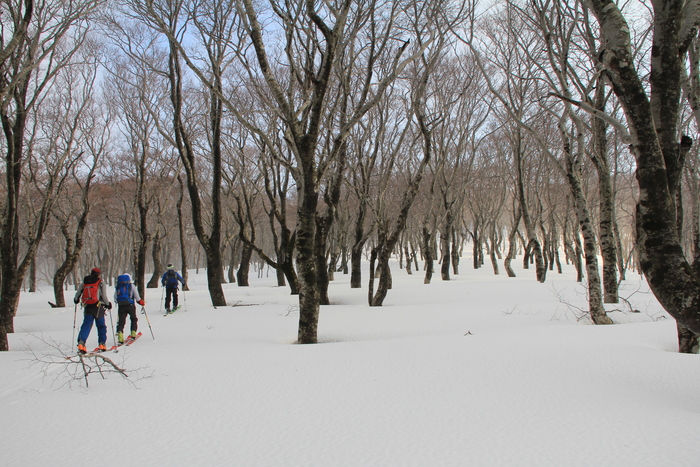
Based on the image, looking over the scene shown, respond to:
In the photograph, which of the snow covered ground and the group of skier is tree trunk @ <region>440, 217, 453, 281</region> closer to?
the snow covered ground

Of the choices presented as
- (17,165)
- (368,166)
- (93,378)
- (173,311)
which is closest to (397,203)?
(368,166)

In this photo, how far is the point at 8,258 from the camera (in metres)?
7.80

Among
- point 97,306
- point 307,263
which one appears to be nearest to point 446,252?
point 307,263

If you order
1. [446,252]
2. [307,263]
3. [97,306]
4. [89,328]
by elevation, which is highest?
[446,252]

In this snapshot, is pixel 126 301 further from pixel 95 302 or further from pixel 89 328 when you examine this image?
pixel 89 328

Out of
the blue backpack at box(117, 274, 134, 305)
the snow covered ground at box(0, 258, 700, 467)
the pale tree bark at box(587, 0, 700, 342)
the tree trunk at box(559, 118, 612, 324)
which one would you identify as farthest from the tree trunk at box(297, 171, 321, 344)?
the tree trunk at box(559, 118, 612, 324)

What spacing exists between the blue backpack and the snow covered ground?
4.25 feet

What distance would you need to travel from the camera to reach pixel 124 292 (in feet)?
26.6

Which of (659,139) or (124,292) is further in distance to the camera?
(124,292)

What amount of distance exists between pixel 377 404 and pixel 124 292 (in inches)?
254

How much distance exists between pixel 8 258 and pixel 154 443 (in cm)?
700

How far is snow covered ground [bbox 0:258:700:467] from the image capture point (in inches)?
109

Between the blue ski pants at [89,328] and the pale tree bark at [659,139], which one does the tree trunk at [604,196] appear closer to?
the pale tree bark at [659,139]

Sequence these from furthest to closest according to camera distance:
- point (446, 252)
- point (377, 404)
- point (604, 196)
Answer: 1. point (446, 252)
2. point (604, 196)
3. point (377, 404)
